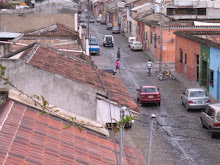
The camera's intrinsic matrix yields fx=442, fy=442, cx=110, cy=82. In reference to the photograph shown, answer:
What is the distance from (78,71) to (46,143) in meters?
5.31

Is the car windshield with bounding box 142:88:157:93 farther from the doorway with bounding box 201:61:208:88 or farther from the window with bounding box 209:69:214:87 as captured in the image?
the doorway with bounding box 201:61:208:88

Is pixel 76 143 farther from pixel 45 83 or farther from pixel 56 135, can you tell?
pixel 45 83

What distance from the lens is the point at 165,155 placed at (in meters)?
18.9

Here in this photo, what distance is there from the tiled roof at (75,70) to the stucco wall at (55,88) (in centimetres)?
54

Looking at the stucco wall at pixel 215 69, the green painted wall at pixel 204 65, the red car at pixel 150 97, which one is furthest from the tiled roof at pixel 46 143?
the green painted wall at pixel 204 65

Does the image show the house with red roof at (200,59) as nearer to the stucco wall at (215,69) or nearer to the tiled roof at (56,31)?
the stucco wall at (215,69)

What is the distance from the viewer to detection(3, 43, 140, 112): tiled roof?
1235 centimetres

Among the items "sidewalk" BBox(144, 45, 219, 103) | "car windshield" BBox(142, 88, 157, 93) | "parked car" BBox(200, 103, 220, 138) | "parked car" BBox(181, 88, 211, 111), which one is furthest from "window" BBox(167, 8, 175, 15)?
"parked car" BBox(200, 103, 220, 138)

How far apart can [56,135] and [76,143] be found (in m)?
0.47

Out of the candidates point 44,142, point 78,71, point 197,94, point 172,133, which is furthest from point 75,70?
point 197,94

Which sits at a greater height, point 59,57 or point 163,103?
point 59,57

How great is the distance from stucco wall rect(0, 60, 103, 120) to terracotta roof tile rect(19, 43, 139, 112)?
550 millimetres

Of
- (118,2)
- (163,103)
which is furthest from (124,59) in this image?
(118,2)

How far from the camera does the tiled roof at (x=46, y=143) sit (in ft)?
26.0
